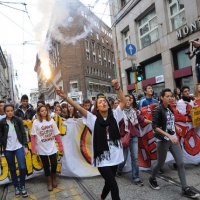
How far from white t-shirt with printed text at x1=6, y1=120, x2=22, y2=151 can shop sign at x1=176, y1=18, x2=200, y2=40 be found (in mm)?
11315

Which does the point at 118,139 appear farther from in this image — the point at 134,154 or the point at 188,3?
the point at 188,3

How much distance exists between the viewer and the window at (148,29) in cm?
1654

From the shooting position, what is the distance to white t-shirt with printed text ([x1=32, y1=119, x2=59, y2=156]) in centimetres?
479

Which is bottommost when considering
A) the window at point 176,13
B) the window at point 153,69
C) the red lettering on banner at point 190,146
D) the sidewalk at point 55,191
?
the sidewalk at point 55,191

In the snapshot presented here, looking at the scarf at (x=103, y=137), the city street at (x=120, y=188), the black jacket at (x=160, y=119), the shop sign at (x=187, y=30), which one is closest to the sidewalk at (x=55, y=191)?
the city street at (x=120, y=188)

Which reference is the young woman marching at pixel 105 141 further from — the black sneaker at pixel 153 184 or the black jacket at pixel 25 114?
the black jacket at pixel 25 114

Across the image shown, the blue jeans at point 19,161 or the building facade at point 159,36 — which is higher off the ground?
the building facade at point 159,36

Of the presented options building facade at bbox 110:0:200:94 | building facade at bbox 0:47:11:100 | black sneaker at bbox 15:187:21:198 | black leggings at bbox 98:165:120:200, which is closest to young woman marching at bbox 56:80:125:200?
black leggings at bbox 98:165:120:200

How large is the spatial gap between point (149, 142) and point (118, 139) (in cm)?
221

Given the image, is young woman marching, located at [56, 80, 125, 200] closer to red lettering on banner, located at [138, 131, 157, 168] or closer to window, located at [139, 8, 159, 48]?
red lettering on banner, located at [138, 131, 157, 168]

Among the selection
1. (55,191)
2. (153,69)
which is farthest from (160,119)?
(153,69)

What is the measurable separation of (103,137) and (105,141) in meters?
0.06

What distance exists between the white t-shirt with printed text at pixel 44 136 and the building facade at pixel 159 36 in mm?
10420

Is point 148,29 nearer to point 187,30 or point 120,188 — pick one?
point 187,30
